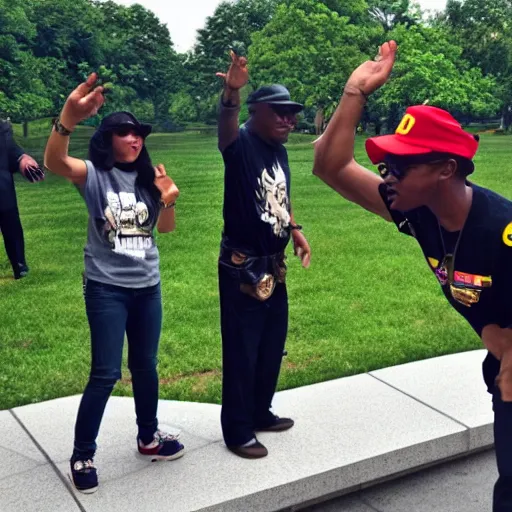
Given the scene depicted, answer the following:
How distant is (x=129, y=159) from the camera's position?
3.64 m

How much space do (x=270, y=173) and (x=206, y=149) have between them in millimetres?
23464

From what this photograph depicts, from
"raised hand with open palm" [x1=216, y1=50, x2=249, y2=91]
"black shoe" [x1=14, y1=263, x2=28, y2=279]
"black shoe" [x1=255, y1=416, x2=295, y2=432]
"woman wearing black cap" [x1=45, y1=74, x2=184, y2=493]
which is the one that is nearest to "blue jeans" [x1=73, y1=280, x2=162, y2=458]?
"woman wearing black cap" [x1=45, y1=74, x2=184, y2=493]

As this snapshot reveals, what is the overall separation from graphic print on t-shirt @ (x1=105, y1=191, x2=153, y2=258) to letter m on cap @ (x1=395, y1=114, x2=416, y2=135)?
141 cm

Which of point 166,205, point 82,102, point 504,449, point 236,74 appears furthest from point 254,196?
point 504,449

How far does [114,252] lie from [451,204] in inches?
62.3

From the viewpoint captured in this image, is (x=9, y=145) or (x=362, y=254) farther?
(x=362, y=254)

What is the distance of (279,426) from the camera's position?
432 centimetres

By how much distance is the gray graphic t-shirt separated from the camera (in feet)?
11.7

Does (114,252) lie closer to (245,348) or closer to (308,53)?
(245,348)

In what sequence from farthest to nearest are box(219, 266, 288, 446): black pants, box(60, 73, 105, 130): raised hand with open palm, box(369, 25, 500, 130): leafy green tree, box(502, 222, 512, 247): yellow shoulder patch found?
box(369, 25, 500, 130): leafy green tree → box(219, 266, 288, 446): black pants → box(60, 73, 105, 130): raised hand with open palm → box(502, 222, 512, 247): yellow shoulder patch

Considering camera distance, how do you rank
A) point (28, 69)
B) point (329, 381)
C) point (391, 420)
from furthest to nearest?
point (28, 69) → point (329, 381) → point (391, 420)

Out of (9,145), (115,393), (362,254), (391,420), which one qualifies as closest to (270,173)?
(391,420)

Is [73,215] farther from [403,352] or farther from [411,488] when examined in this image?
[411,488]

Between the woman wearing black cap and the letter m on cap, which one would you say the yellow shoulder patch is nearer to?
the letter m on cap
